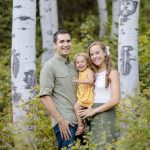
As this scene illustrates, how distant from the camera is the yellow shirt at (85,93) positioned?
633 centimetres

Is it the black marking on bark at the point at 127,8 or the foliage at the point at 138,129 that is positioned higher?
the black marking on bark at the point at 127,8

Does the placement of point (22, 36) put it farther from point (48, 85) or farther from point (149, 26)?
point (149, 26)

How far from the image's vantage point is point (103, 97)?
20.7ft

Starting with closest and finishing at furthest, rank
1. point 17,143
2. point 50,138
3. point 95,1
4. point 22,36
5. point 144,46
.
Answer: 1. point 17,143
2. point 50,138
3. point 22,36
4. point 144,46
5. point 95,1

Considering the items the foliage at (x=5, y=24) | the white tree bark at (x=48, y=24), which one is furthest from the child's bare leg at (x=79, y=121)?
the foliage at (x=5, y=24)

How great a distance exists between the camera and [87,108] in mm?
6371

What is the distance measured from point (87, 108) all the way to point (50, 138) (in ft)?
3.49

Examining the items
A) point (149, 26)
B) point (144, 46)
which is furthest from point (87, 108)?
point (149, 26)

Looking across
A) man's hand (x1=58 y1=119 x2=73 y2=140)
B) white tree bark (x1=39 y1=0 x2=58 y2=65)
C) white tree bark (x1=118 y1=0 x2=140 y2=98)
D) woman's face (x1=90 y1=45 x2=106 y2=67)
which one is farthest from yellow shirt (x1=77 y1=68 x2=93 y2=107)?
white tree bark (x1=39 y1=0 x2=58 y2=65)

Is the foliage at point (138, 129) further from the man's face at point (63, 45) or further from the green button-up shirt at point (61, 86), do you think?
the man's face at point (63, 45)

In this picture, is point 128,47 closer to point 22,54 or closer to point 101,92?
point 22,54

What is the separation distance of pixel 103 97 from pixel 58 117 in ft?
1.97

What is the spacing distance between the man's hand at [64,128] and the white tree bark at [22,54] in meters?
1.46

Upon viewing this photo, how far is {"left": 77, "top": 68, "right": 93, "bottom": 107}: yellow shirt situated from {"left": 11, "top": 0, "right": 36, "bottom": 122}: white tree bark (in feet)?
4.92
